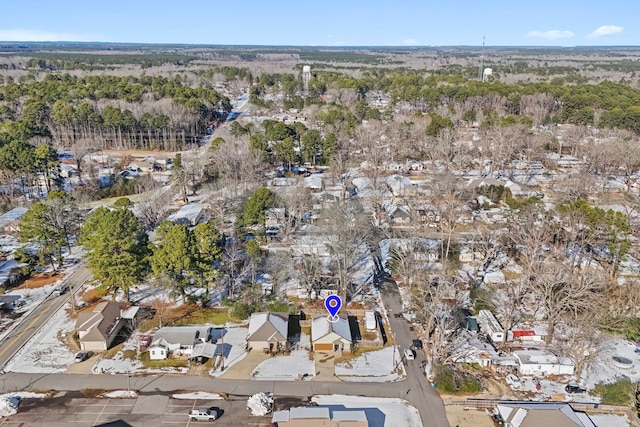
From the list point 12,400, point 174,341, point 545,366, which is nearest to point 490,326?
point 545,366

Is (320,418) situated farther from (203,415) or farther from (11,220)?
(11,220)

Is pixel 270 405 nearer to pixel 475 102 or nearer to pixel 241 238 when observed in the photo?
pixel 241 238

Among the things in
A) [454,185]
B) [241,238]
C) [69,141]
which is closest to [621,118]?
[454,185]

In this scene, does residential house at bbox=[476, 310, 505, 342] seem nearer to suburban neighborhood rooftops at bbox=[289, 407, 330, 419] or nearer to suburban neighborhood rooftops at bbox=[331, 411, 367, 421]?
suburban neighborhood rooftops at bbox=[331, 411, 367, 421]

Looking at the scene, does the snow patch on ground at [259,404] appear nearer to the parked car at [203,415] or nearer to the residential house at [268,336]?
the parked car at [203,415]

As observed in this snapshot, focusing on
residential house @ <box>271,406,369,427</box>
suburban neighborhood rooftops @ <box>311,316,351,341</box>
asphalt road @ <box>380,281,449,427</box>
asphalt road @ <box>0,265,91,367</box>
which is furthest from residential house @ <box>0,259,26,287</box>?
asphalt road @ <box>380,281,449,427</box>

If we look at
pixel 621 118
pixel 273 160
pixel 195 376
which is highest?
pixel 621 118

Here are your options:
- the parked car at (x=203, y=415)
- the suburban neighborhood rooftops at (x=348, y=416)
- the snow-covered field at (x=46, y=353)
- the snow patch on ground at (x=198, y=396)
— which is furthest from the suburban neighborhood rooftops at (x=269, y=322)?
the snow-covered field at (x=46, y=353)
